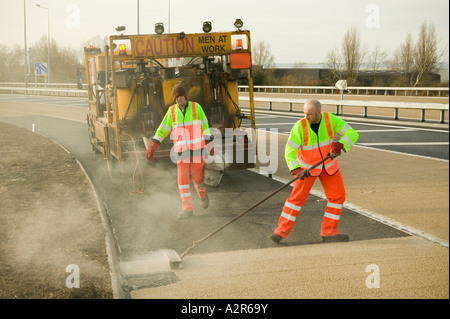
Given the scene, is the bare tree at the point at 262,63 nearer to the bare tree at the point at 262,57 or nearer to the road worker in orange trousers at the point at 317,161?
the bare tree at the point at 262,57

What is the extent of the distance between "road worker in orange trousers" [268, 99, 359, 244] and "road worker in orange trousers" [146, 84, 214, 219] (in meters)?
1.80

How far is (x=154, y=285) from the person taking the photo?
4.65 m

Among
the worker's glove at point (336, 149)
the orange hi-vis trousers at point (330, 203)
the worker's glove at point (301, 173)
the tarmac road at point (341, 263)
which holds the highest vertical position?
the worker's glove at point (336, 149)

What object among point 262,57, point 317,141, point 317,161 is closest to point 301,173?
point 317,161

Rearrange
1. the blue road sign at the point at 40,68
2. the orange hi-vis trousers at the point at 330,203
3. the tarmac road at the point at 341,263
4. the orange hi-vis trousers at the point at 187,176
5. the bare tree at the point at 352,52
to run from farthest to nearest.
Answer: the blue road sign at the point at 40,68 → the bare tree at the point at 352,52 → the orange hi-vis trousers at the point at 187,176 → the orange hi-vis trousers at the point at 330,203 → the tarmac road at the point at 341,263

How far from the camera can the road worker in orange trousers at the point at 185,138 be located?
721cm

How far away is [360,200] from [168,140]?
12.0 feet

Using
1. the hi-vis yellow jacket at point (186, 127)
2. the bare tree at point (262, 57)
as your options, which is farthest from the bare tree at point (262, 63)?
the hi-vis yellow jacket at point (186, 127)

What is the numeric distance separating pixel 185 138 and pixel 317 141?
218 cm

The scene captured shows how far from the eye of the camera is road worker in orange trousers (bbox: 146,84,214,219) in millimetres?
7215

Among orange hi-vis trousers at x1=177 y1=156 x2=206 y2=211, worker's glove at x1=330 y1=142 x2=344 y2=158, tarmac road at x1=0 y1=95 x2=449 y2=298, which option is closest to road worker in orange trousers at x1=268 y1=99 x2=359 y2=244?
worker's glove at x1=330 y1=142 x2=344 y2=158
